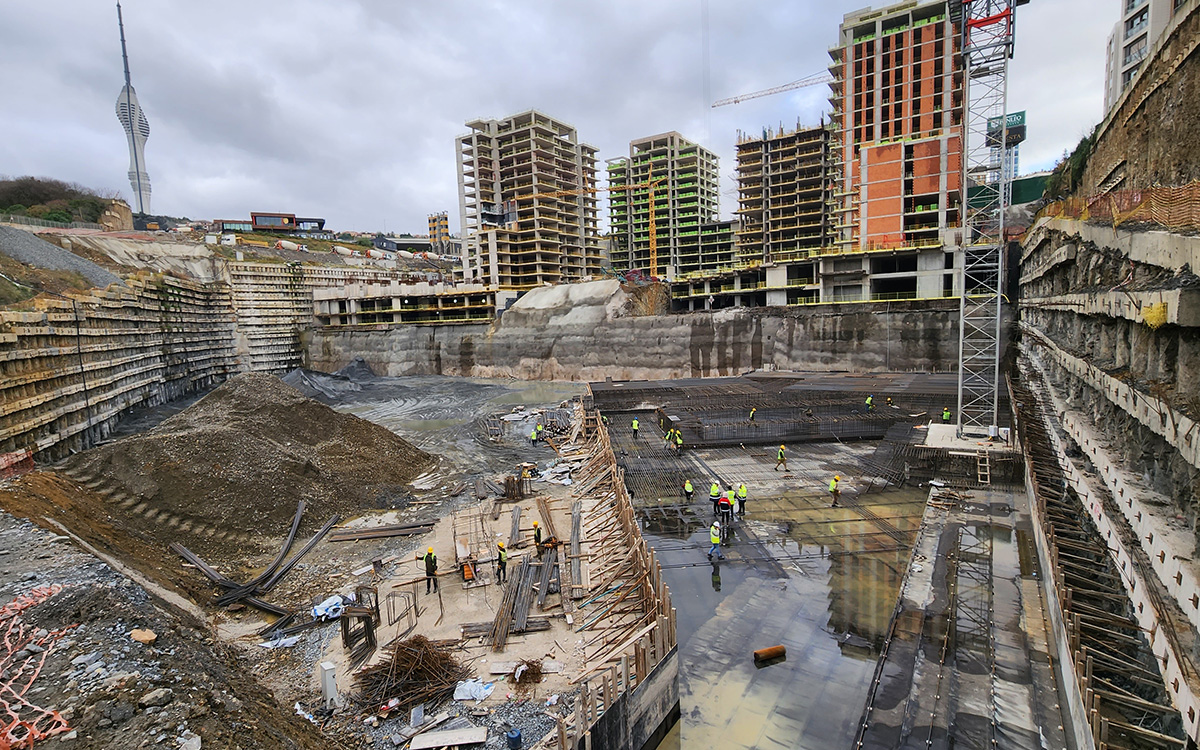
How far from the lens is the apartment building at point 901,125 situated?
2003 inches

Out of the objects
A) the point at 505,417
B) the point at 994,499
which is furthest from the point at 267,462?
the point at 994,499

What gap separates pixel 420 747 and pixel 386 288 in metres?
62.6

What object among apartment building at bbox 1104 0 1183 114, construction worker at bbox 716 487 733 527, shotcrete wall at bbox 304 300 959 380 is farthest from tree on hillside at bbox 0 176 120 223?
apartment building at bbox 1104 0 1183 114

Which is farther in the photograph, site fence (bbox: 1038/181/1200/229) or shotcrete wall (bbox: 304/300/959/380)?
shotcrete wall (bbox: 304/300/959/380)

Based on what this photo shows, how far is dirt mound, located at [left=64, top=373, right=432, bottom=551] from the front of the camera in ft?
53.9

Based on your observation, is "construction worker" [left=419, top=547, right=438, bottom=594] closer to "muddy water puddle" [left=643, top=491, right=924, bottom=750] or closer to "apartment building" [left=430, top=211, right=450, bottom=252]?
"muddy water puddle" [left=643, top=491, right=924, bottom=750]

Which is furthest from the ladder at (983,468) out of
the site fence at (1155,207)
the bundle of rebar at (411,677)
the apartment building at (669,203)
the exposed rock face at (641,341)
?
the apartment building at (669,203)

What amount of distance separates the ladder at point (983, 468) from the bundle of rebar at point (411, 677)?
17.5 meters

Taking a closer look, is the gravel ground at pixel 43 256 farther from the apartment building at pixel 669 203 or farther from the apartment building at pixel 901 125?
the apartment building at pixel 669 203

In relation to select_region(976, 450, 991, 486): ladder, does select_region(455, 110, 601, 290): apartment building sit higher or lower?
higher

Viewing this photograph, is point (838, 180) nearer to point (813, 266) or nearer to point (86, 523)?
point (813, 266)

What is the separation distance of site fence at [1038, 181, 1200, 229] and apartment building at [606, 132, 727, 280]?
289 ft

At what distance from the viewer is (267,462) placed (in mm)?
18719

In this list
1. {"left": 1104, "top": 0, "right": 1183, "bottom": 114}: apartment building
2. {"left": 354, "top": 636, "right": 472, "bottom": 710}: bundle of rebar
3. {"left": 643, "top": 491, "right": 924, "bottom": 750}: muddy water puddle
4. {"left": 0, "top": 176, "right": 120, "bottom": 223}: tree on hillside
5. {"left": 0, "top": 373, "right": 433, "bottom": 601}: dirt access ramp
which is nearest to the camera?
{"left": 643, "top": 491, "right": 924, "bottom": 750}: muddy water puddle
